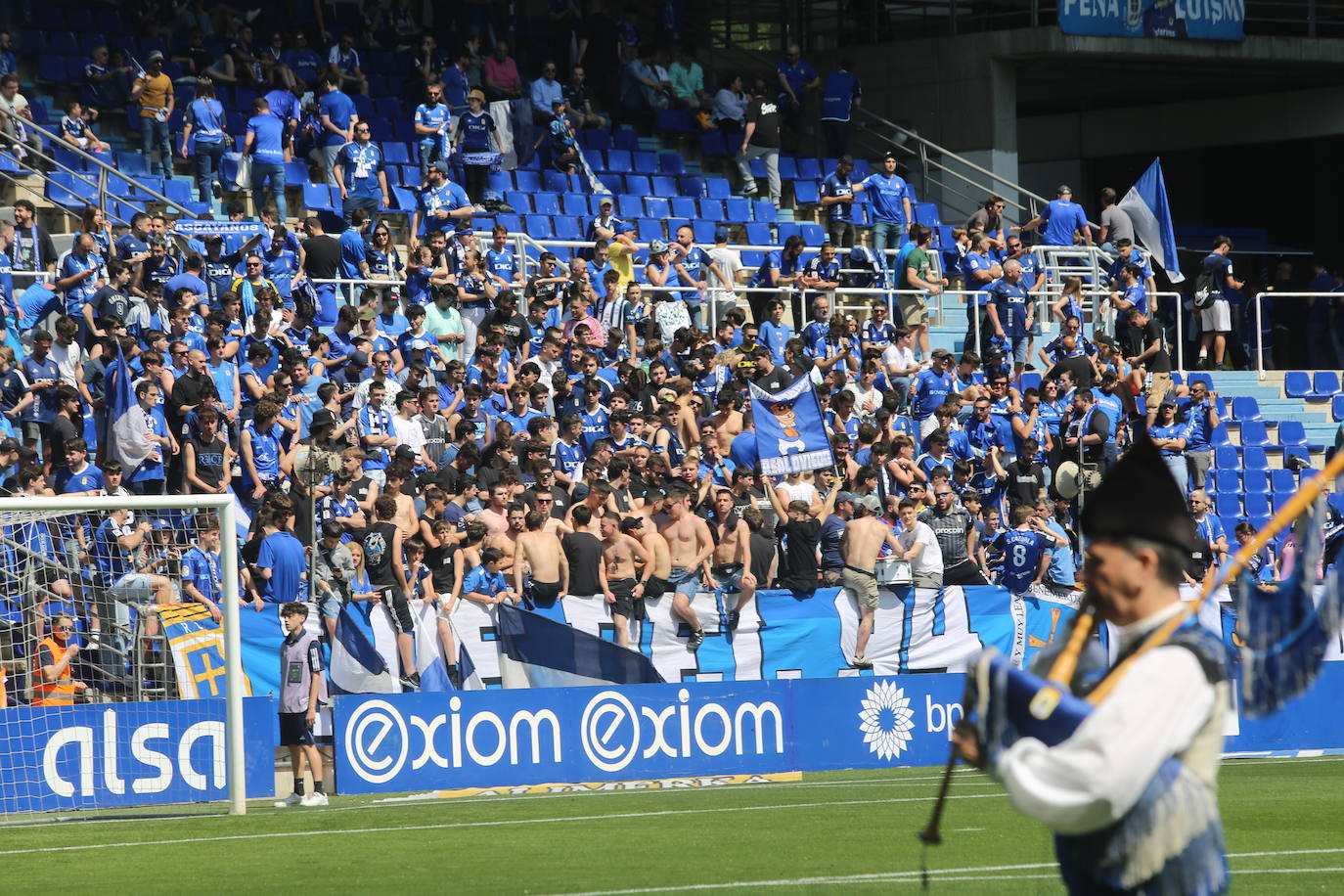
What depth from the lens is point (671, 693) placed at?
54.5 feet

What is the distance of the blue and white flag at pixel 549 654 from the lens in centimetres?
1745

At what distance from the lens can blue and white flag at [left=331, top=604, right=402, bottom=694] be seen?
16688 mm

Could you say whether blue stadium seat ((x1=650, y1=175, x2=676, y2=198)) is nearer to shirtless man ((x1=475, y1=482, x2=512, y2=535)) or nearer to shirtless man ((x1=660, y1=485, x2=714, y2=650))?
shirtless man ((x1=660, y1=485, x2=714, y2=650))

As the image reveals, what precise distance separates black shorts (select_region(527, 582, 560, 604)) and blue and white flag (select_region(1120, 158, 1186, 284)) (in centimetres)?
1321

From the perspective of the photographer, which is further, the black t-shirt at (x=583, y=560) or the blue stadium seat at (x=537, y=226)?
the blue stadium seat at (x=537, y=226)

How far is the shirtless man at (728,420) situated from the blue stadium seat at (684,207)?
288 inches

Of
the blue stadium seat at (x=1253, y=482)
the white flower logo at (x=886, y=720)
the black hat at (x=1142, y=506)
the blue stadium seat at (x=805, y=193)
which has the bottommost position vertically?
the white flower logo at (x=886, y=720)

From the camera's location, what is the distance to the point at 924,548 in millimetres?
19969

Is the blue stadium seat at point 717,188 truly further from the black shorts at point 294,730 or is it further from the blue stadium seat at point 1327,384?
the black shorts at point 294,730

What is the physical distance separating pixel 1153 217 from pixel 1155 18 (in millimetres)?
6327

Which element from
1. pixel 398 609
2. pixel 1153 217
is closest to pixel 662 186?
pixel 1153 217

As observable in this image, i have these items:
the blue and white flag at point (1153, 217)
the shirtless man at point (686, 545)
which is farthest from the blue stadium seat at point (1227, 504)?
the shirtless man at point (686, 545)

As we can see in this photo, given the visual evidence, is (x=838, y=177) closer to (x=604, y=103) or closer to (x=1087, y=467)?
(x=604, y=103)

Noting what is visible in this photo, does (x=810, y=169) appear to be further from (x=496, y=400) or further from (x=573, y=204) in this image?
(x=496, y=400)
